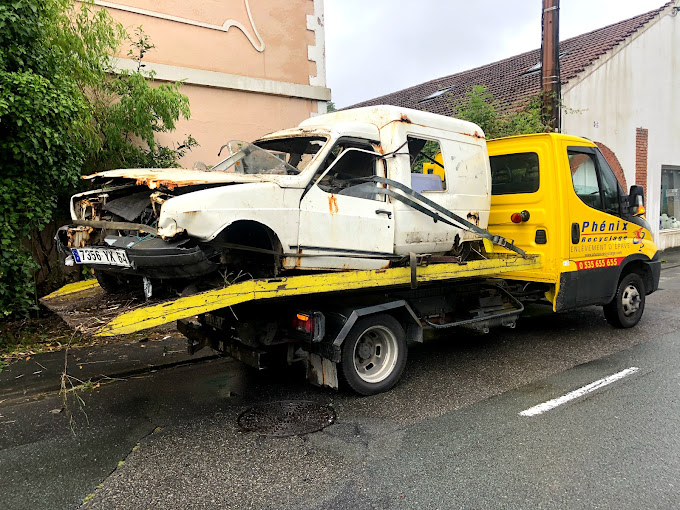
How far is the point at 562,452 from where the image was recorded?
3533mm

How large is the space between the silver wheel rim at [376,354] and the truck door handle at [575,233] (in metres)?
2.75

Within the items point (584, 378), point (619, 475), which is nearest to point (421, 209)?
point (584, 378)

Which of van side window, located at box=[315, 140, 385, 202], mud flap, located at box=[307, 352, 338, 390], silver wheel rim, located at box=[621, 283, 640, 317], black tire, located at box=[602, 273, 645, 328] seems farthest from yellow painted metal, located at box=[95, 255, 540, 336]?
silver wheel rim, located at box=[621, 283, 640, 317]

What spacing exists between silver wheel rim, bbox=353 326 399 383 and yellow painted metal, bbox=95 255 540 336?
19.5 inches

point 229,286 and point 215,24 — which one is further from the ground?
point 215,24

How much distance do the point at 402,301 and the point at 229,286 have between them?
175 centimetres

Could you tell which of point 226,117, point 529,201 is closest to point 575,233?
point 529,201

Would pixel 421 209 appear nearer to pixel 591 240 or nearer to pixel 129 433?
pixel 591 240

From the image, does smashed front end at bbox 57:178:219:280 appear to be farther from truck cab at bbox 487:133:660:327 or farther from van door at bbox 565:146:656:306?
van door at bbox 565:146:656:306

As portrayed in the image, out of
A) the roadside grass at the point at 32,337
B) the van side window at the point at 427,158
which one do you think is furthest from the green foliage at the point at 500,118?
the roadside grass at the point at 32,337

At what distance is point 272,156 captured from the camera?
4.75 metres

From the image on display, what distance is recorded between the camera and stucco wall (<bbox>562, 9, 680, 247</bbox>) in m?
13.2

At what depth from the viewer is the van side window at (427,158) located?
513 centimetres

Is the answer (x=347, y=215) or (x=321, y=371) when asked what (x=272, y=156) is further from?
(x=321, y=371)
